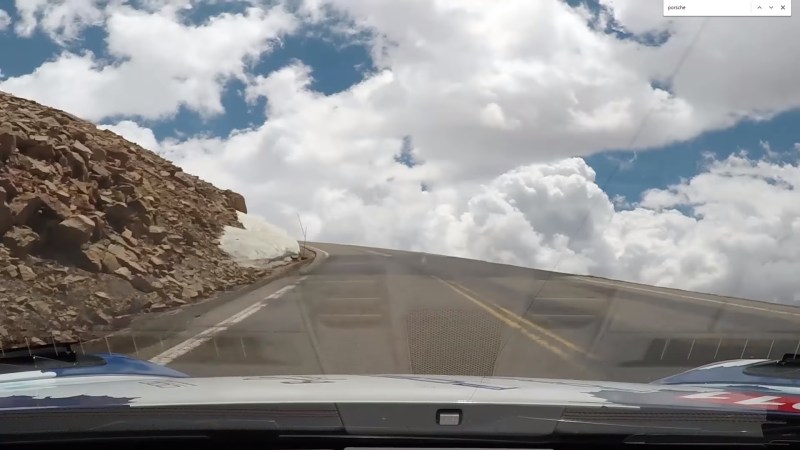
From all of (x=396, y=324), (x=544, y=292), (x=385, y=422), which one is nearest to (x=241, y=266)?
(x=544, y=292)

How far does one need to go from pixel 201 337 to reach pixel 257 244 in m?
20.6

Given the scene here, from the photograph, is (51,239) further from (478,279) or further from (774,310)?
(774,310)

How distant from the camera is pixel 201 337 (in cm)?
1230

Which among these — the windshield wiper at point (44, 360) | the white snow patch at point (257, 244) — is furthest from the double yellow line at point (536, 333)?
the white snow patch at point (257, 244)

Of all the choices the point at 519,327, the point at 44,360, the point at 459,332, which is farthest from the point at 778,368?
the point at 519,327

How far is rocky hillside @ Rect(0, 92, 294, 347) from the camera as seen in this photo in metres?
16.8

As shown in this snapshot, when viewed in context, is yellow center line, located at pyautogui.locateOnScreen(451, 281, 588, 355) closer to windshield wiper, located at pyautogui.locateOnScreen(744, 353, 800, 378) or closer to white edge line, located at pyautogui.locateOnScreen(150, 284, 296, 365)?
white edge line, located at pyautogui.locateOnScreen(150, 284, 296, 365)

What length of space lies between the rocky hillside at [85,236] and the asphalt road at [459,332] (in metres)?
1.99

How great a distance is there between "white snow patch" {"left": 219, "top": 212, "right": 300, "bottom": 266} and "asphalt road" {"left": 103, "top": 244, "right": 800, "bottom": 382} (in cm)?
669

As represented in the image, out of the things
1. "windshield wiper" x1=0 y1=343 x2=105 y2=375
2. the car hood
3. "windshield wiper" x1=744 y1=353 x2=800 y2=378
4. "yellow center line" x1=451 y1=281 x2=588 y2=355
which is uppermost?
"windshield wiper" x1=0 y1=343 x2=105 y2=375

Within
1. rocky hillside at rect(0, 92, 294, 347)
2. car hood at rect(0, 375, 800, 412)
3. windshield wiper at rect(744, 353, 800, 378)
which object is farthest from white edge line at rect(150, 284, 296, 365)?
windshield wiper at rect(744, 353, 800, 378)

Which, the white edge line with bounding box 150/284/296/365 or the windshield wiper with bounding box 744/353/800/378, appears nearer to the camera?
the windshield wiper with bounding box 744/353/800/378

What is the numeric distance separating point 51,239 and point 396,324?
10.7m

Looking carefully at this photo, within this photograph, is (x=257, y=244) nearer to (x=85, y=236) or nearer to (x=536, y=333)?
(x=85, y=236)
